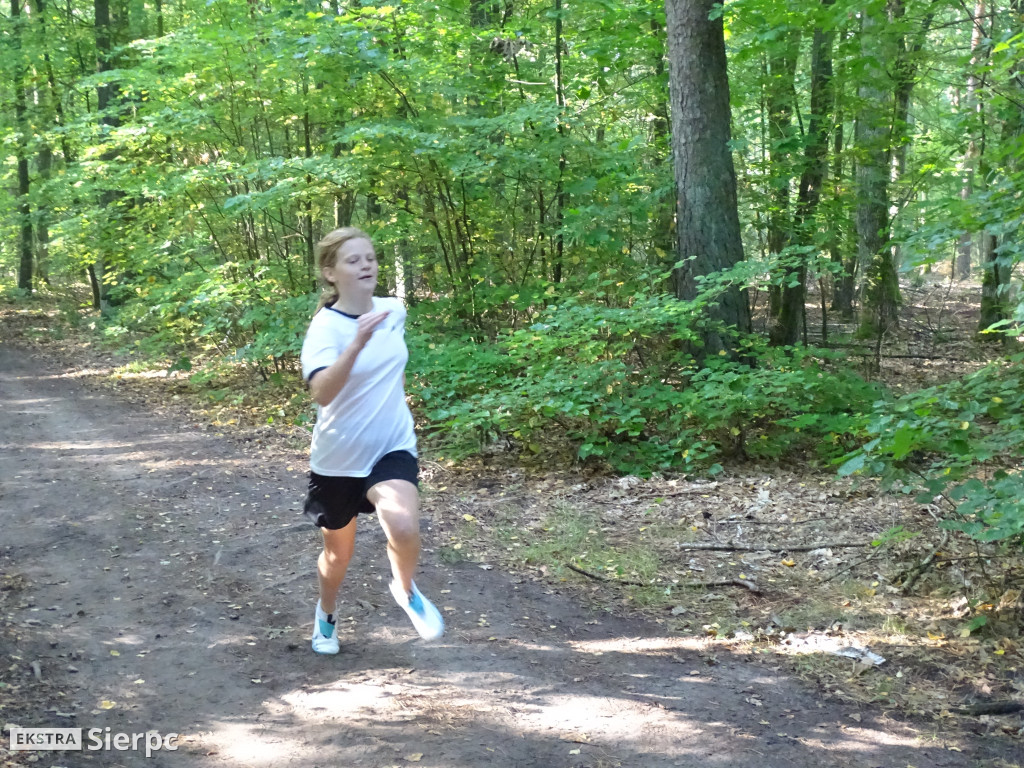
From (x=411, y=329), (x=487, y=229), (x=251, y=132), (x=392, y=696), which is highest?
(x=251, y=132)

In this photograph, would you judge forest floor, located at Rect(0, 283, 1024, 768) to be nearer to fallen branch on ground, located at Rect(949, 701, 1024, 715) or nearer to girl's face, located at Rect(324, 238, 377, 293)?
fallen branch on ground, located at Rect(949, 701, 1024, 715)

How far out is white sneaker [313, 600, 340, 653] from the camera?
3943mm

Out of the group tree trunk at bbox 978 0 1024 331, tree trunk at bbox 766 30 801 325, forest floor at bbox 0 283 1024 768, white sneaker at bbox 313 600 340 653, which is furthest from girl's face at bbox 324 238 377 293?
tree trunk at bbox 766 30 801 325

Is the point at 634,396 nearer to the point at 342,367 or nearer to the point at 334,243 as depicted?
the point at 334,243

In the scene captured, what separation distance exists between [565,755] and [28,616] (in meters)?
3.02

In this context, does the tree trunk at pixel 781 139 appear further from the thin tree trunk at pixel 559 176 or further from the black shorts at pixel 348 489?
the black shorts at pixel 348 489

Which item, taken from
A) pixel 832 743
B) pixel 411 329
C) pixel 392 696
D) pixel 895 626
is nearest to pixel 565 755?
pixel 392 696

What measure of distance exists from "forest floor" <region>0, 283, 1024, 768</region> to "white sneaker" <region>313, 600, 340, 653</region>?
0.06 m

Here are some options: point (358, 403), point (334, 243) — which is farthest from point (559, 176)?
point (358, 403)

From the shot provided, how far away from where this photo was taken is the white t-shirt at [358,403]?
10.7ft

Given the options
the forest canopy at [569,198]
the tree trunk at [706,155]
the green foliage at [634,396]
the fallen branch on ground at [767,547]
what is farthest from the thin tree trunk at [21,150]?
the fallen branch on ground at [767,547]

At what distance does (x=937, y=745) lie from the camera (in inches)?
133

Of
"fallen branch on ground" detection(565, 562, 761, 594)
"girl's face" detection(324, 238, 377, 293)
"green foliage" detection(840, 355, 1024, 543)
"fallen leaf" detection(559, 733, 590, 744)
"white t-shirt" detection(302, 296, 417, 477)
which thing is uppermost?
"girl's face" detection(324, 238, 377, 293)

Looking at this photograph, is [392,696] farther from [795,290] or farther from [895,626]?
[795,290]
